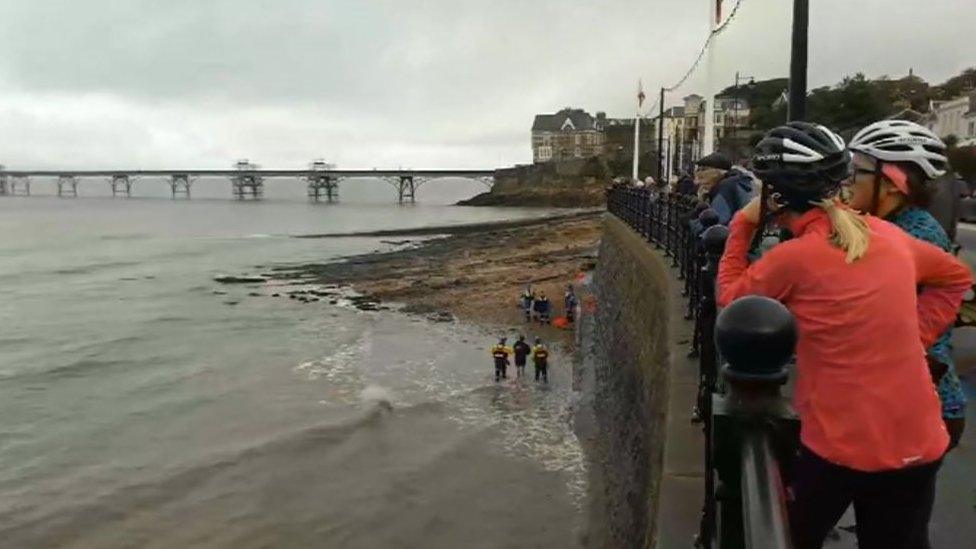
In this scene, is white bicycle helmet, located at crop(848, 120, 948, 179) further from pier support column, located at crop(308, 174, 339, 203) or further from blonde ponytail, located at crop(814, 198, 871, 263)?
pier support column, located at crop(308, 174, 339, 203)

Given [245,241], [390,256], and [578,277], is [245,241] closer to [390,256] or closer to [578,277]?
[390,256]

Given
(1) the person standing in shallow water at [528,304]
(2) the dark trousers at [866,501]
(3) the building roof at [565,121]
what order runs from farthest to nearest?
1. (3) the building roof at [565,121]
2. (1) the person standing in shallow water at [528,304]
3. (2) the dark trousers at [866,501]

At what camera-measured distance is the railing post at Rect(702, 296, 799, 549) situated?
140cm

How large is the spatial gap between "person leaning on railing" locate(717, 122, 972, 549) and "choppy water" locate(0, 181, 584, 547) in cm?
838

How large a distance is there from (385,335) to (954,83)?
5809 centimetres

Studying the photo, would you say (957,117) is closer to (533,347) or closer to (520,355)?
(533,347)

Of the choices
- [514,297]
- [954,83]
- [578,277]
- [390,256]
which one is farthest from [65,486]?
[954,83]

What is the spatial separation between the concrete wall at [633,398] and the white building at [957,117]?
117 ft

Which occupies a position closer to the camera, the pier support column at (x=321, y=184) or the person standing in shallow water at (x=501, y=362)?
the person standing in shallow water at (x=501, y=362)

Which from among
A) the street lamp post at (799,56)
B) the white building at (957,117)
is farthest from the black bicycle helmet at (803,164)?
the white building at (957,117)

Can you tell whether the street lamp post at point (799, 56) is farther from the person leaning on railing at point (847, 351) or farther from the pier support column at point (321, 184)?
the pier support column at point (321, 184)

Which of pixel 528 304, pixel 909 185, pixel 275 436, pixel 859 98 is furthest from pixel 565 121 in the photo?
pixel 909 185

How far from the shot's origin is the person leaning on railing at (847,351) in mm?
2008

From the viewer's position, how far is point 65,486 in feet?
45.0
